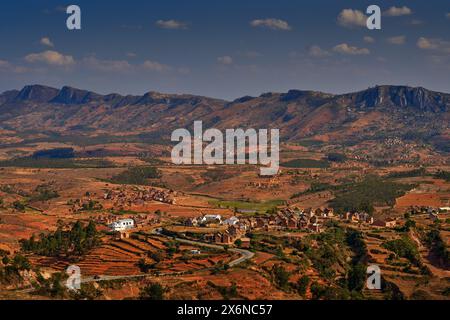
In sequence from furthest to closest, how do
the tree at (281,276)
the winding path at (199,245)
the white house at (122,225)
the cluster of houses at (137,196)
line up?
→ the cluster of houses at (137,196), the white house at (122,225), the winding path at (199,245), the tree at (281,276)

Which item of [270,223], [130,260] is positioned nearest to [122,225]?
[270,223]

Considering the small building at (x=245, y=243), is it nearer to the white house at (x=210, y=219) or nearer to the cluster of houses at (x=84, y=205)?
the white house at (x=210, y=219)

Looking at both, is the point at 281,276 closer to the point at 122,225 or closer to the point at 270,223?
the point at 270,223

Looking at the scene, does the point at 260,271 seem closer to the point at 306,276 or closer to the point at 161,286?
the point at 306,276

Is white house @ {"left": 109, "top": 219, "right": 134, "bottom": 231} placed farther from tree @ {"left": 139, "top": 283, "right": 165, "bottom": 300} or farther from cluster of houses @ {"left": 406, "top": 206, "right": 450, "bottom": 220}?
cluster of houses @ {"left": 406, "top": 206, "right": 450, "bottom": 220}

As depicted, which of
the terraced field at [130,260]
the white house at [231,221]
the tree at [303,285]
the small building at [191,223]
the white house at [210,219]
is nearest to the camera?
the tree at [303,285]

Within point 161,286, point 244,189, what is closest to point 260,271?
point 161,286

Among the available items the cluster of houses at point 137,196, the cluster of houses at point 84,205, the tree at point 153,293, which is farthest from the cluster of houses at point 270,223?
the cluster of houses at point 137,196

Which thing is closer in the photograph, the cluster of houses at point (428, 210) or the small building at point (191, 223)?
the small building at point (191, 223)
